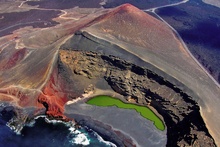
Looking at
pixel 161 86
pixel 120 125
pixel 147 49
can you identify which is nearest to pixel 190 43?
pixel 147 49

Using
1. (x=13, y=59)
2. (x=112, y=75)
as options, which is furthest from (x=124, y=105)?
(x=13, y=59)

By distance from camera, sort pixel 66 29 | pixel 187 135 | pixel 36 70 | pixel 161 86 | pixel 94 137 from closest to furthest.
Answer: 1. pixel 187 135
2. pixel 94 137
3. pixel 161 86
4. pixel 36 70
5. pixel 66 29

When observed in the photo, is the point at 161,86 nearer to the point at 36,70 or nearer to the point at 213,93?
the point at 213,93

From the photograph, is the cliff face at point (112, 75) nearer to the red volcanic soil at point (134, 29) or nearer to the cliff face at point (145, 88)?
the cliff face at point (145, 88)

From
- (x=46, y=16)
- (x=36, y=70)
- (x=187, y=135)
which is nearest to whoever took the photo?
(x=187, y=135)

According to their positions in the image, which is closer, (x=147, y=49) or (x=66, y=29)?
(x=147, y=49)

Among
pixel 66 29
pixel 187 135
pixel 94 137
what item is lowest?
pixel 94 137

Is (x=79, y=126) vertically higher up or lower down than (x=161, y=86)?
lower down

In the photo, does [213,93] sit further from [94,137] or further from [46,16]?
[46,16]
